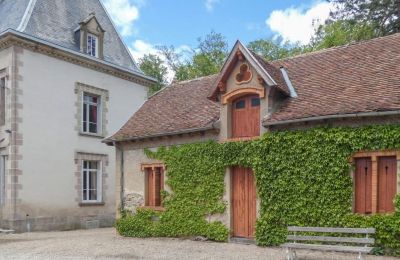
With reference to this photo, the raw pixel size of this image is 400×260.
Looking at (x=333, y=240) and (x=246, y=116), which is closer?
(x=333, y=240)

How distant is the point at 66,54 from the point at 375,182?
14.8 metres

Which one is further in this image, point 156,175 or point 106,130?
point 106,130

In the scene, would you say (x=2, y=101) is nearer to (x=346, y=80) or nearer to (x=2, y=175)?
(x=2, y=175)

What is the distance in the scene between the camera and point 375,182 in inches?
428

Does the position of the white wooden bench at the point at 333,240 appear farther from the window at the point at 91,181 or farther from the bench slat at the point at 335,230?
the window at the point at 91,181

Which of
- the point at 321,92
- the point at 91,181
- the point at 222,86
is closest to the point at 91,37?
the point at 91,181

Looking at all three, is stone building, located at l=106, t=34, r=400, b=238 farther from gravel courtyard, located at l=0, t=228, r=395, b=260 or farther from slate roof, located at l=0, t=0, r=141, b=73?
slate roof, located at l=0, t=0, r=141, b=73

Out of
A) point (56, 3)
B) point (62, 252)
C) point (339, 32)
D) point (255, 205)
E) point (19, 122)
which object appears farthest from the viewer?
point (339, 32)

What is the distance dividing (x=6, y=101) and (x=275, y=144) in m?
11.9

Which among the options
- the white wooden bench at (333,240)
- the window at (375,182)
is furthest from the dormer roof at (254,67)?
the white wooden bench at (333,240)

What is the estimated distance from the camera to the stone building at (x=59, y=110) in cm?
1819

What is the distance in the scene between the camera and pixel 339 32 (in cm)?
2994

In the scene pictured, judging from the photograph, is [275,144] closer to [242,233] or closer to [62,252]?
[242,233]

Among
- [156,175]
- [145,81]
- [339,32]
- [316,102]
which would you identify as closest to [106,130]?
[145,81]
